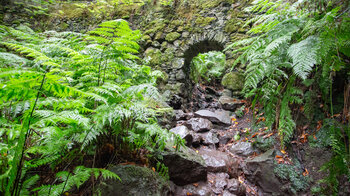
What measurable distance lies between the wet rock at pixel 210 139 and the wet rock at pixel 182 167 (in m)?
1.10

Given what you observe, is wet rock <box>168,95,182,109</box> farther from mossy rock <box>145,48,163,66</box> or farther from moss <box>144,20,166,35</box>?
moss <box>144,20,166,35</box>

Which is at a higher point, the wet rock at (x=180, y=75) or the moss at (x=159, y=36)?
the moss at (x=159, y=36)

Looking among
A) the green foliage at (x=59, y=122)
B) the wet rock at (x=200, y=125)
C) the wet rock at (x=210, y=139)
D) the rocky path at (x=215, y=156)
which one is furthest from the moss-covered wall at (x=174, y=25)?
the green foliage at (x=59, y=122)

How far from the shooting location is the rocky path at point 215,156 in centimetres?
213

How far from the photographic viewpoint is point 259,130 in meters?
3.07

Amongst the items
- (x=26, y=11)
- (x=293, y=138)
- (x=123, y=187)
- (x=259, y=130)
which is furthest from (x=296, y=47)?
(x=26, y=11)

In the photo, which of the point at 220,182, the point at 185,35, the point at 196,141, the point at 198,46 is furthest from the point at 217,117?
the point at 185,35

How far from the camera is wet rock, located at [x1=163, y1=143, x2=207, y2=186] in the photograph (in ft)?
6.56

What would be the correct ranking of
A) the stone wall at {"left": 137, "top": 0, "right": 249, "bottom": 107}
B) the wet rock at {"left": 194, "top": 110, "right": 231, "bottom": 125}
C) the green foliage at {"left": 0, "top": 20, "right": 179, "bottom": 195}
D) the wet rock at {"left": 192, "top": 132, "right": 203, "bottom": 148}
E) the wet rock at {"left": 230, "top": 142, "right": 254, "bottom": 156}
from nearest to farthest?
the green foliage at {"left": 0, "top": 20, "right": 179, "bottom": 195} < the wet rock at {"left": 230, "top": 142, "right": 254, "bottom": 156} < the wet rock at {"left": 192, "top": 132, "right": 203, "bottom": 148} < the wet rock at {"left": 194, "top": 110, "right": 231, "bottom": 125} < the stone wall at {"left": 137, "top": 0, "right": 249, "bottom": 107}

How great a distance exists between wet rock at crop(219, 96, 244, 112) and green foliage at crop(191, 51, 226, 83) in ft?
6.83

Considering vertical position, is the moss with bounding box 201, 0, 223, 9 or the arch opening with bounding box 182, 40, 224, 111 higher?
the moss with bounding box 201, 0, 223, 9

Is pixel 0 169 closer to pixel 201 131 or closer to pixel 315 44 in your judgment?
pixel 315 44

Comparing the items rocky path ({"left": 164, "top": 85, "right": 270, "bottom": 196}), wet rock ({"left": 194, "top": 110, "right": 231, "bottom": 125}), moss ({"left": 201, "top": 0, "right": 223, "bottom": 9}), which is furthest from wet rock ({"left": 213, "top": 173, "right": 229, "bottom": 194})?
moss ({"left": 201, "top": 0, "right": 223, "bottom": 9})

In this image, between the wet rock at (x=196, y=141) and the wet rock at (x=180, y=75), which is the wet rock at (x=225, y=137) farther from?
the wet rock at (x=180, y=75)
